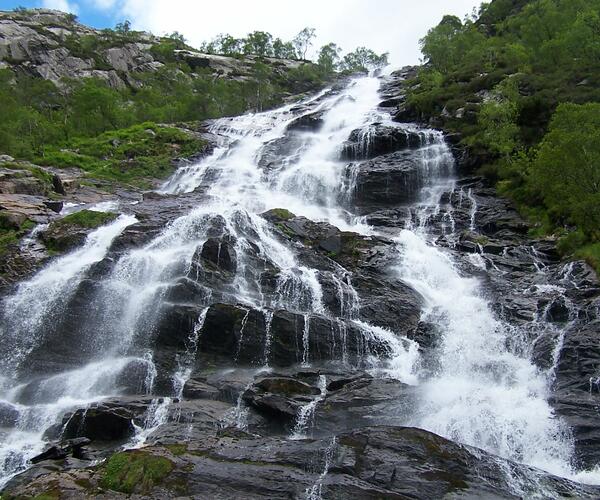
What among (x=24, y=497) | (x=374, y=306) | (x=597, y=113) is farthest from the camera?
(x=597, y=113)

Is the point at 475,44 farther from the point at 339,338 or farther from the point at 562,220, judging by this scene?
the point at 339,338

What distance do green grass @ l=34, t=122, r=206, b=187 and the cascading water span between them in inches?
440

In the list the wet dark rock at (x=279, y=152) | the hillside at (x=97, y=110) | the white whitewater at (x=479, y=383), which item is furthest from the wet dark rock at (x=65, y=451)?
the wet dark rock at (x=279, y=152)

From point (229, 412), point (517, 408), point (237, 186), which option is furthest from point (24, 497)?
point (237, 186)

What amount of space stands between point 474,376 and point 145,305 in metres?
12.7

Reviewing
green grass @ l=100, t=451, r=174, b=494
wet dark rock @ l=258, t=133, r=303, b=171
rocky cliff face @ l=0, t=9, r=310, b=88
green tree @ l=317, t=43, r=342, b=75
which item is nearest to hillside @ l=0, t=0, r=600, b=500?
green grass @ l=100, t=451, r=174, b=494

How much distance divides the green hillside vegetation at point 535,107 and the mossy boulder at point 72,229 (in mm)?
22403

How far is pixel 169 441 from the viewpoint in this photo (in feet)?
43.9

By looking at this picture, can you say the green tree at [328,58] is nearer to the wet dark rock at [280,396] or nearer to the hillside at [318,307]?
the hillside at [318,307]

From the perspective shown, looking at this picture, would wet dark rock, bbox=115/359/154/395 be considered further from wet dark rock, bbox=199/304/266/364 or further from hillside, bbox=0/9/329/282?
hillside, bbox=0/9/329/282

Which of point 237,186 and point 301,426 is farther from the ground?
→ point 237,186

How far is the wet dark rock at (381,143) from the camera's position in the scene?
4050cm

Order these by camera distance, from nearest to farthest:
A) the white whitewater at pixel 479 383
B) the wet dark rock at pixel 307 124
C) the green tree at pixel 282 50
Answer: the white whitewater at pixel 479 383 < the wet dark rock at pixel 307 124 < the green tree at pixel 282 50

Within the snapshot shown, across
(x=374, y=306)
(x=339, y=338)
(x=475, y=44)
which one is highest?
(x=475, y=44)
